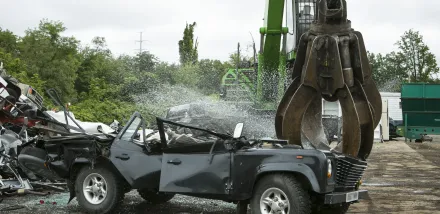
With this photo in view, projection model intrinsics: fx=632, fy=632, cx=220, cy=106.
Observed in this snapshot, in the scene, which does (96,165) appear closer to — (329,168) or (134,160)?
(134,160)

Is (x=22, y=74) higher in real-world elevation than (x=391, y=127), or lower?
higher

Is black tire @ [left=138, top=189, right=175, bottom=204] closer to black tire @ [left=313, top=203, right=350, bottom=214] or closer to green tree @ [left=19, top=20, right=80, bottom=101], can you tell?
black tire @ [left=313, top=203, right=350, bottom=214]

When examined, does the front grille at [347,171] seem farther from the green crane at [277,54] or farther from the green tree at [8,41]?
the green tree at [8,41]

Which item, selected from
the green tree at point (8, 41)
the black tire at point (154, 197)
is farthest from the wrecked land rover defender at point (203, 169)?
the green tree at point (8, 41)

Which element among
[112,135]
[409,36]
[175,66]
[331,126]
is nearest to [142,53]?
[175,66]

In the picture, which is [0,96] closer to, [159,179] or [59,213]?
[59,213]

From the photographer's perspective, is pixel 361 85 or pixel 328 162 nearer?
pixel 328 162

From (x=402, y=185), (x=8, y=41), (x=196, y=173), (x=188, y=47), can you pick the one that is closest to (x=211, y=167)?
(x=196, y=173)

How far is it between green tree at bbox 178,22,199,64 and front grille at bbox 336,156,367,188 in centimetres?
5769

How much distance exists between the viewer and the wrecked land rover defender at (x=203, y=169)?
7980mm

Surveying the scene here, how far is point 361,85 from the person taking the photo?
9.96m

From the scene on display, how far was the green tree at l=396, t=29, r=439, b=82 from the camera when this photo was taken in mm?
67312

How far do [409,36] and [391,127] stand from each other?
3241cm

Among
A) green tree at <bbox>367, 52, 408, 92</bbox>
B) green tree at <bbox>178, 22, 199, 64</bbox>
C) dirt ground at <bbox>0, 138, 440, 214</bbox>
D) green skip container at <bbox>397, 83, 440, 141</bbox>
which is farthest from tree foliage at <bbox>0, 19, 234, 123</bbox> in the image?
green tree at <bbox>367, 52, 408, 92</bbox>
